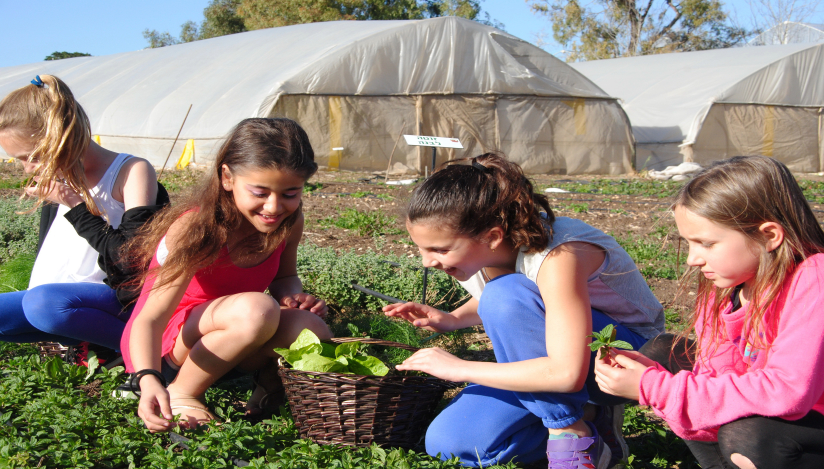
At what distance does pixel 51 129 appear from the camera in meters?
2.53

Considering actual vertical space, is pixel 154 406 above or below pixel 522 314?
below

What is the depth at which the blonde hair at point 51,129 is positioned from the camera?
252 cm

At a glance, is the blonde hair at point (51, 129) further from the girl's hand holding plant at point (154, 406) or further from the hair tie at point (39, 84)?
the girl's hand holding plant at point (154, 406)

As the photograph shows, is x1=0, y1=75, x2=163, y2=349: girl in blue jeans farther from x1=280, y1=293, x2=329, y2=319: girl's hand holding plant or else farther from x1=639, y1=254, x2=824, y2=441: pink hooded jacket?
x1=639, y1=254, x2=824, y2=441: pink hooded jacket

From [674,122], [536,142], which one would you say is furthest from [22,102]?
[674,122]

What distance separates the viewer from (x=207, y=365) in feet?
7.51

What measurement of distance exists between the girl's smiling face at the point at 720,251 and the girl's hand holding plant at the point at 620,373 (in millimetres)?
308

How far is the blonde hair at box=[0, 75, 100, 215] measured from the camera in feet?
8.27

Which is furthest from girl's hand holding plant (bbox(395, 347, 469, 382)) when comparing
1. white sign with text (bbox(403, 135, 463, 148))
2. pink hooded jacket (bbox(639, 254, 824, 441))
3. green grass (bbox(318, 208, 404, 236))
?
white sign with text (bbox(403, 135, 463, 148))

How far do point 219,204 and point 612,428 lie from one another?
155 centimetres

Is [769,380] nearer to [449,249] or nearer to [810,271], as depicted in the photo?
[810,271]

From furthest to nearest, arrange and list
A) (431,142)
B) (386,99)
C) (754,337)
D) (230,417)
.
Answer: (386,99)
(431,142)
(230,417)
(754,337)

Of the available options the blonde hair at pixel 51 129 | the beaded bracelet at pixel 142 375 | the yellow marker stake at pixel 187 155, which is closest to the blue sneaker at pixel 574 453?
the beaded bracelet at pixel 142 375

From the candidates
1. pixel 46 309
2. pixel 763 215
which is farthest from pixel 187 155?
pixel 763 215
